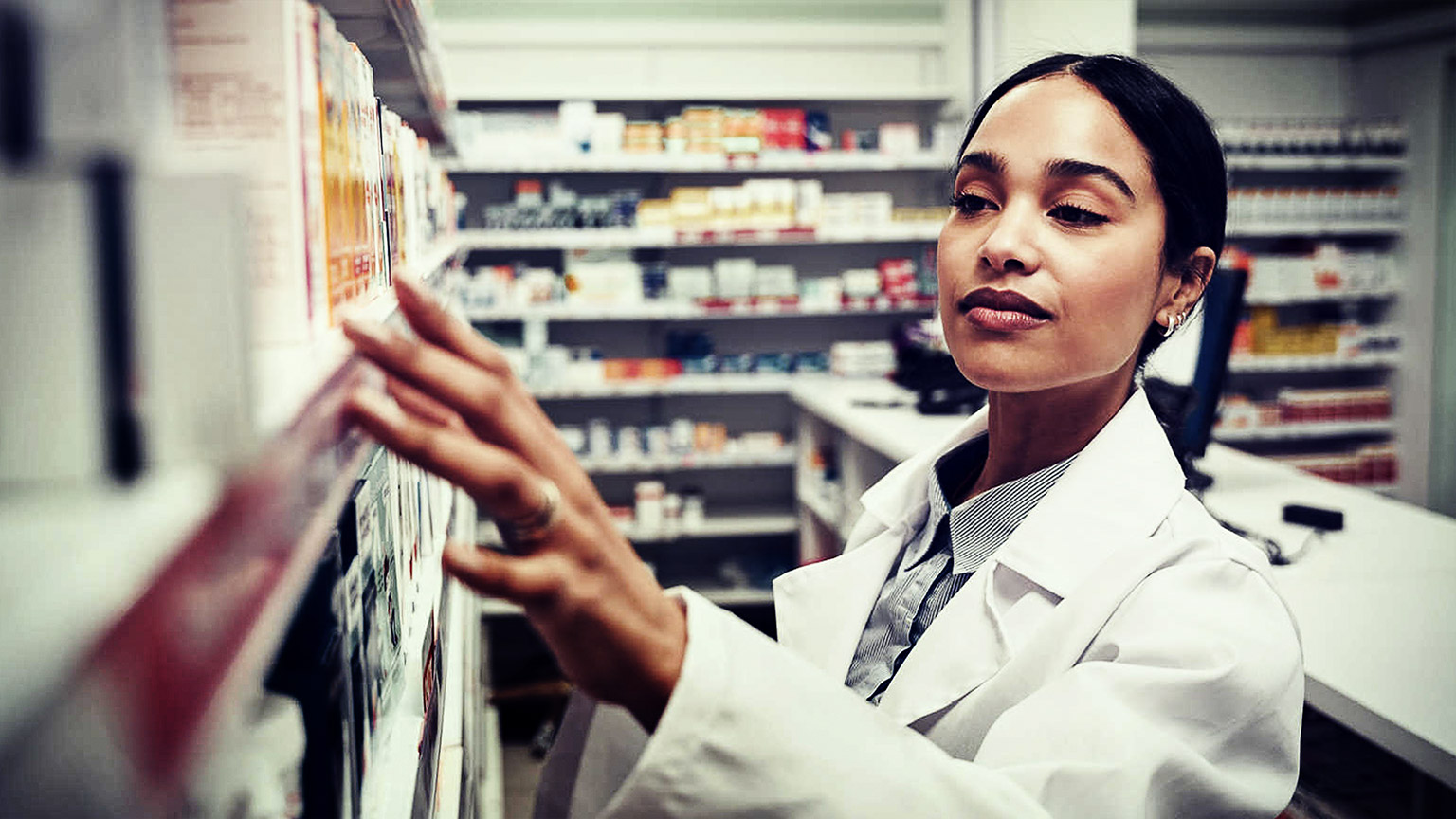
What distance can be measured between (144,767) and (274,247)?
21.4 inches

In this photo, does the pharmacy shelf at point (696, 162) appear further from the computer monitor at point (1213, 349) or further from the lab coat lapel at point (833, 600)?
the lab coat lapel at point (833, 600)

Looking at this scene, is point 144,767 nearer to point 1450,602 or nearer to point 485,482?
point 485,482

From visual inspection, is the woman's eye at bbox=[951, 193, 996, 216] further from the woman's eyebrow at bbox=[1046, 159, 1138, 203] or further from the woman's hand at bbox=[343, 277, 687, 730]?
the woman's hand at bbox=[343, 277, 687, 730]

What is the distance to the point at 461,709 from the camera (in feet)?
6.44

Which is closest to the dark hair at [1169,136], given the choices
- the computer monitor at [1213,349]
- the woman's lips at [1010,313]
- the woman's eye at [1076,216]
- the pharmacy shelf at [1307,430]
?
the woman's eye at [1076,216]

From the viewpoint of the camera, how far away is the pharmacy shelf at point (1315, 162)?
6.13 meters

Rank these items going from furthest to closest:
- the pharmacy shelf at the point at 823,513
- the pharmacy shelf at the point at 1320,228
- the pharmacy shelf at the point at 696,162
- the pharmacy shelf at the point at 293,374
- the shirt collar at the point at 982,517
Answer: the pharmacy shelf at the point at 1320,228 < the pharmacy shelf at the point at 696,162 < the pharmacy shelf at the point at 823,513 < the shirt collar at the point at 982,517 < the pharmacy shelf at the point at 293,374

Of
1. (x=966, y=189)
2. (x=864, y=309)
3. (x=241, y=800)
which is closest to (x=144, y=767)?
(x=241, y=800)

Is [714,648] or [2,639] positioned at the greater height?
[2,639]

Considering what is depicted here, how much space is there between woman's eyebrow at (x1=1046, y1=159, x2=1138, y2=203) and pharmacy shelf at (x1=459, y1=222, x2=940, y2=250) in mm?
3819

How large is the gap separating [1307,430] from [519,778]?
5.17 m

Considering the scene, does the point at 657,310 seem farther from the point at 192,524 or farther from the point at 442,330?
the point at 192,524

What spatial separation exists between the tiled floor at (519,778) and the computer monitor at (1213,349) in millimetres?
2344

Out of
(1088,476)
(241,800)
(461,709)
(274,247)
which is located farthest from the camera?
(461,709)
